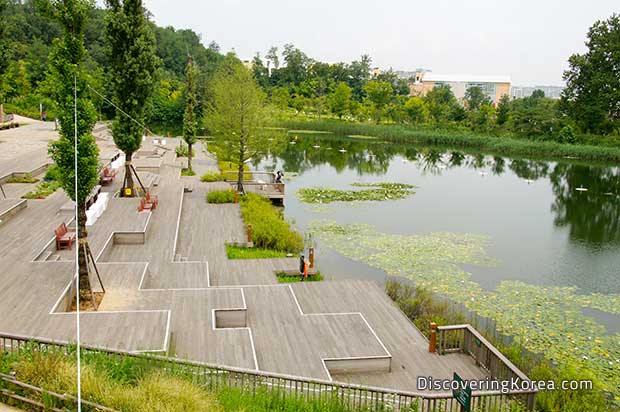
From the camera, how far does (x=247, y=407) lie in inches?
271

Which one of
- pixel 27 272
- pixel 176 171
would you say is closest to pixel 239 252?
pixel 27 272

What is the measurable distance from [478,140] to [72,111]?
54857 millimetres

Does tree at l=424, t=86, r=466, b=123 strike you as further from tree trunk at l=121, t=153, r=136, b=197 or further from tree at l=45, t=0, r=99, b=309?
tree at l=45, t=0, r=99, b=309

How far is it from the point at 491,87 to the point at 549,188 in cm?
11603

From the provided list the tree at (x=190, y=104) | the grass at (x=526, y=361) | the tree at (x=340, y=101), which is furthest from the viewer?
the tree at (x=340, y=101)

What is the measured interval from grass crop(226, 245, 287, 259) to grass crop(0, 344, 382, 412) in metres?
8.63

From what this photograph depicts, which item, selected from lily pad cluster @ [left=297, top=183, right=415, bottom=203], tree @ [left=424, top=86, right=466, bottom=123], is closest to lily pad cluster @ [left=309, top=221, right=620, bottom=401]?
lily pad cluster @ [left=297, top=183, right=415, bottom=203]

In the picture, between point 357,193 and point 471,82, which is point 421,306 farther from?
point 471,82

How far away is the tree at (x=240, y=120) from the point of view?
2369 cm

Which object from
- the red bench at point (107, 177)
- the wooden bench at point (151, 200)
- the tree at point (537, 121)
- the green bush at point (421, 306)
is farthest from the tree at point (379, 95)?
the green bush at point (421, 306)

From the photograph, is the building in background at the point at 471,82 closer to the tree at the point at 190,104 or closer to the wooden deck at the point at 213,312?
the tree at the point at 190,104

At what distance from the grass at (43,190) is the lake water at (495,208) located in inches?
371

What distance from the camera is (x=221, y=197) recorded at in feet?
74.0

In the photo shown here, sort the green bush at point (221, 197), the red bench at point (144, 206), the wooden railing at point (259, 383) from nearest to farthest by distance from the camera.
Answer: the wooden railing at point (259, 383), the red bench at point (144, 206), the green bush at point (221, 197)
